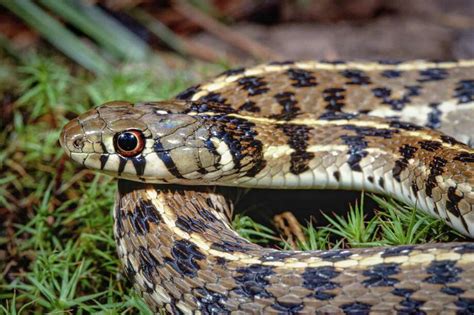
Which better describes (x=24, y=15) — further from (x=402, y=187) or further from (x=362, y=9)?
(x=402, y=187)

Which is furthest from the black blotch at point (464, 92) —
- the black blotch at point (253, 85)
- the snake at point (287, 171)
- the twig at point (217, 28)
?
the twig at point (217, 28)

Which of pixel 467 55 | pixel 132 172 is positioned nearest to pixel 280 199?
pixel 132 172

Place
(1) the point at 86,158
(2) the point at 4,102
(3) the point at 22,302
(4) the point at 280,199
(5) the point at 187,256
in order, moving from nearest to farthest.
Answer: (5) the point at 187,256, (1) the point at 86,158, (3) the point at 22,302, (4) the point at 280,199, (2) the point at 4,102

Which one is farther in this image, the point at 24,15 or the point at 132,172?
the point at 24,15

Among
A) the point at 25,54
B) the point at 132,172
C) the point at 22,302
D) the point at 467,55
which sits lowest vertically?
the point at 22,302

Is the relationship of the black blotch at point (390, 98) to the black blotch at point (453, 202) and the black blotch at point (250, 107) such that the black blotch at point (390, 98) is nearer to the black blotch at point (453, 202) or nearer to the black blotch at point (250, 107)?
the black blotch at point (250, 107)

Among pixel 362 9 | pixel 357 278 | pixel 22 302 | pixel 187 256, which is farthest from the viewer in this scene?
pixel 362 9

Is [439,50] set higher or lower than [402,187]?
higher
